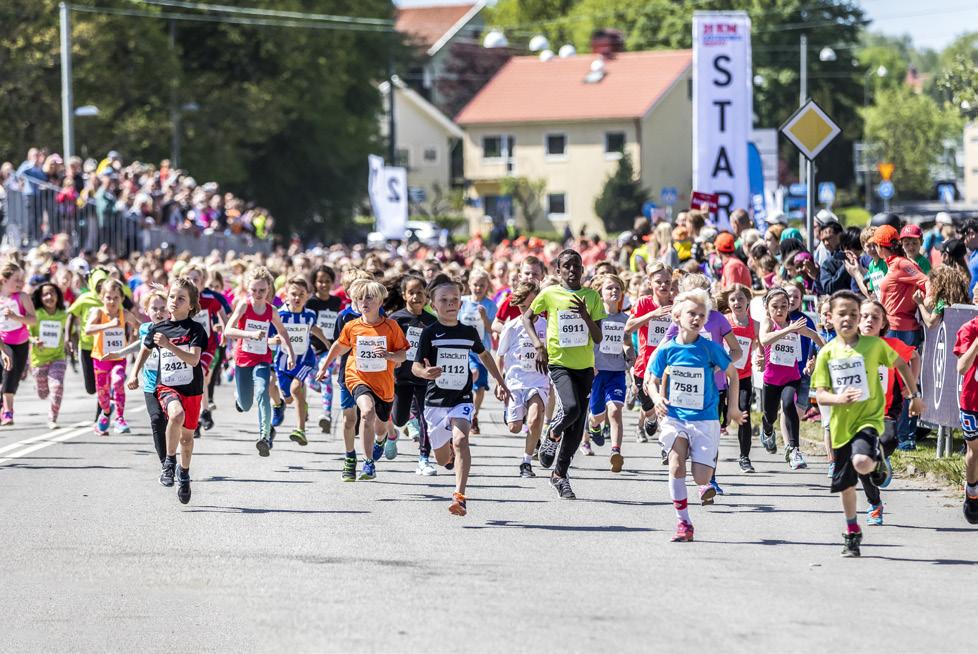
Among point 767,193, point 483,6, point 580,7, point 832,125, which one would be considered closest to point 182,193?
point 767,193

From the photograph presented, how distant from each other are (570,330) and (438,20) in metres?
103

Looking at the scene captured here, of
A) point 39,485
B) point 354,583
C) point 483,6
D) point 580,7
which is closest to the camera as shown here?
point 354,583

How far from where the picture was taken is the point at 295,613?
27.5 feet

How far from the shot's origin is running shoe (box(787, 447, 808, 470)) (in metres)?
14.4

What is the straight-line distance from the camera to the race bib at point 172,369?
12602 mm

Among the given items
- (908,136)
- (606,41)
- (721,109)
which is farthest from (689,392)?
(908,136)

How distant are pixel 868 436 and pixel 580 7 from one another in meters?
89.1

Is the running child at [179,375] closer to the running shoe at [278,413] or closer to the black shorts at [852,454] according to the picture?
the running shoe at [278,413]

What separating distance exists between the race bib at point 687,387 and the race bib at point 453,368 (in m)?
1.86

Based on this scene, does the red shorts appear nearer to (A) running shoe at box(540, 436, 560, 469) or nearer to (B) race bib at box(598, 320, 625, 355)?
(A) running shoe at box(540, 436, 560, 469)

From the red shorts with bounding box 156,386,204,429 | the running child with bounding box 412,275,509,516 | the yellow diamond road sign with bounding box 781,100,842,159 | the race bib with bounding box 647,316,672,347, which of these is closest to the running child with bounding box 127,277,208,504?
the red shorts with bounding box 156,386,204,429

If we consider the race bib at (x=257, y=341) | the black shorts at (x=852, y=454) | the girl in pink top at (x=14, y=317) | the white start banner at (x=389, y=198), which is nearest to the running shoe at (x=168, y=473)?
the race bib at (x=257, y=341)

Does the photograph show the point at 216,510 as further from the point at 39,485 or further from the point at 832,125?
the point at 832,125

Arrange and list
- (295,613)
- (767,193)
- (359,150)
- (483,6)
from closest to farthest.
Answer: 1. (295,613)
2. (767,193)
3. (359,150)
4. (483,6)
